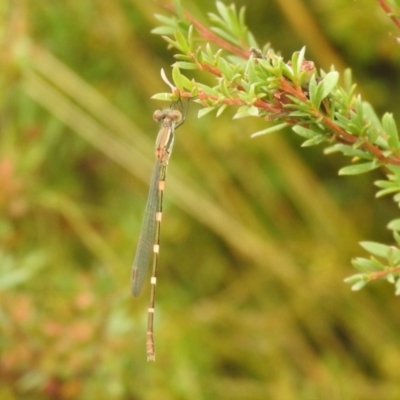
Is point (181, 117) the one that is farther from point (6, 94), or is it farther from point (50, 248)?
point (50, 248)

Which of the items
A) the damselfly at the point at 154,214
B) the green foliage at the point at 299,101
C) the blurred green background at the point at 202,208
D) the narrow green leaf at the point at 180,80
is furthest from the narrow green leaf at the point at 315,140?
the blurred green background at the point at 202,208

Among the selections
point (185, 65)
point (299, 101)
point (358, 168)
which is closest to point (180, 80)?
point (185, 65)

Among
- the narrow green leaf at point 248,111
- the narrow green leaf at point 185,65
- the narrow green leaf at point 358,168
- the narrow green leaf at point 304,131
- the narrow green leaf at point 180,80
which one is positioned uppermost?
the narrow green leaf at point 185,65

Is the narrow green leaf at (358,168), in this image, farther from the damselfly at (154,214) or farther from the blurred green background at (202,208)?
the blurred green background at (202,208)

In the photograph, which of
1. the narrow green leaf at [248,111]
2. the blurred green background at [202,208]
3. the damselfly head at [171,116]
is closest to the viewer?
the narrow green leaf at [248,111]

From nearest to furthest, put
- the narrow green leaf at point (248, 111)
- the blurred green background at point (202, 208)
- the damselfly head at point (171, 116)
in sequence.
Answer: the narrow green leaf at point (248, 111)
the damselfly head at point (171, 116)
the blurred green background at point (202, 208)

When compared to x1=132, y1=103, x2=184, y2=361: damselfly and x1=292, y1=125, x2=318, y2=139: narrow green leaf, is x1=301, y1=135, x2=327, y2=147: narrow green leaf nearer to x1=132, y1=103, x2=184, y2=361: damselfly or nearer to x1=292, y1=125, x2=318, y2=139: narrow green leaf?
x1=292, y1=125, x2=318, y2=139: narrow green leaf
